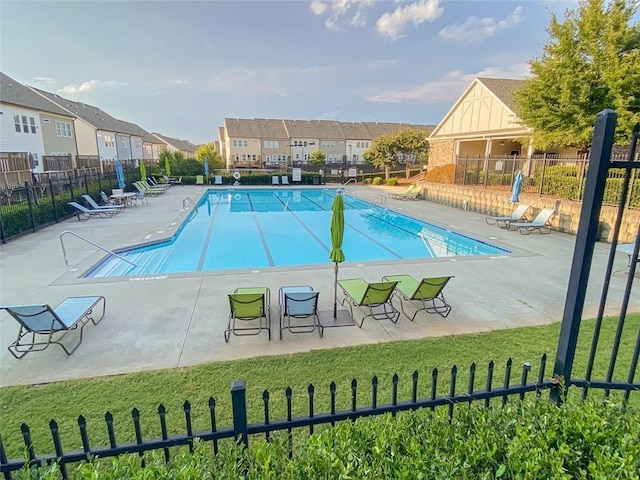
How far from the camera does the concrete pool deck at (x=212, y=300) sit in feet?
15.6

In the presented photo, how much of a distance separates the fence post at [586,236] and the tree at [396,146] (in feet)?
102

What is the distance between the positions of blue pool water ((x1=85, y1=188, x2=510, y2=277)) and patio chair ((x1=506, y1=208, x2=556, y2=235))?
2289mm

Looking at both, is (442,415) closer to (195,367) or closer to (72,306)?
(195,367)

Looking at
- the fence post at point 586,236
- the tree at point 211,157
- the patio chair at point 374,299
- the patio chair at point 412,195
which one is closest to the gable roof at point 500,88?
the patio chair at point 412,195

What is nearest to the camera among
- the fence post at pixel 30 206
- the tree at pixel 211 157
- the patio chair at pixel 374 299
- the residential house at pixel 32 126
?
the patio chair at pixel 374 299

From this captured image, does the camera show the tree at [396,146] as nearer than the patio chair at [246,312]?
No

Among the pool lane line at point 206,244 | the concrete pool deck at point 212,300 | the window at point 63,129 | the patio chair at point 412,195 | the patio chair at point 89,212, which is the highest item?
the window at point 63,129

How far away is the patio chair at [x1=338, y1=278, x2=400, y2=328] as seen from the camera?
5.71 metres

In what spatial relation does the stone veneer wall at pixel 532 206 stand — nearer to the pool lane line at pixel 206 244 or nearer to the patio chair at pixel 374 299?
the patio chair at pixel 374 299

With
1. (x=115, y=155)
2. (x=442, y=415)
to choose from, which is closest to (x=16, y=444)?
(x=442, y=415)

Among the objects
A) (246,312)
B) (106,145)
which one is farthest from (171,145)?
(246,312)

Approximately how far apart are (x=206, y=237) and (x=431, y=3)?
14.0 metres

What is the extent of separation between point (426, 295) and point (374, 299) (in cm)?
96

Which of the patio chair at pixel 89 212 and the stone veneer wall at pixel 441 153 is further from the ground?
the stone veneer wall at pixel 441 153
